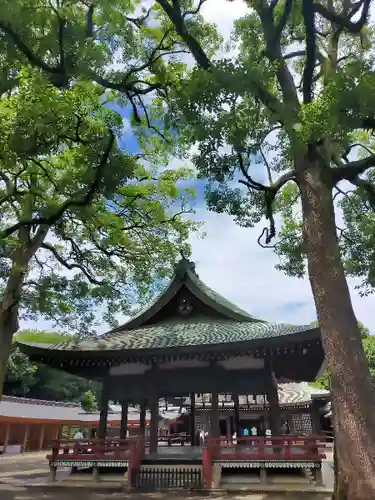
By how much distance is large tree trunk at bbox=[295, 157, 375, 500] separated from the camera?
6043 mm

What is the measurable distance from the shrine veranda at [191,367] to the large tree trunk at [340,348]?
373 cm

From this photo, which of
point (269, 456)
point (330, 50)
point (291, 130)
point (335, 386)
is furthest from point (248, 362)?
point (330, 50)

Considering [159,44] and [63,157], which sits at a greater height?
[159,44]

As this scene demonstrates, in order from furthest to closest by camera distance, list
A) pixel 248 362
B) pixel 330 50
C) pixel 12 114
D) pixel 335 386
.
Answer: pixel 248 362 → pixel 330 50 → pixel 12 114 → pixel 335 386

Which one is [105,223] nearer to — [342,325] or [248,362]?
[248,362]

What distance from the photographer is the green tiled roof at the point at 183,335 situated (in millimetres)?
12113

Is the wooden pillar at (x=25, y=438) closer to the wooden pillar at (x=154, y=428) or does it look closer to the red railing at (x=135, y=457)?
the red railing at (x=135, y=457)

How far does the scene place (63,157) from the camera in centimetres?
1234

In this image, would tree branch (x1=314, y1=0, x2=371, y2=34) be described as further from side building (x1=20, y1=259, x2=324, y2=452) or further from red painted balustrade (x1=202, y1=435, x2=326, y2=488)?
red painted balustrade (x1=202, y1=435, x2=326, y2=488)

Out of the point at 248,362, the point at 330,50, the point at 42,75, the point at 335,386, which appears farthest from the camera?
the point at 248,362

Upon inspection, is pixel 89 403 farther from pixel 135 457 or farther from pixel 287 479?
pixel 287 479

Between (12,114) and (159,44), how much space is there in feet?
17.0

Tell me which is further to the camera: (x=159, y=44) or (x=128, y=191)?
(x=128, y=191)

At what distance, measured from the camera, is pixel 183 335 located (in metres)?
13.3
